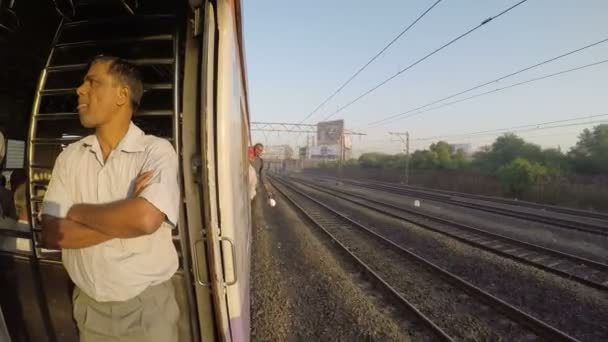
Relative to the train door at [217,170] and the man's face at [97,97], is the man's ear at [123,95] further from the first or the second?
the train door at [217,170]

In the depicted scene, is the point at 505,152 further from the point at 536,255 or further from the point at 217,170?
the point at 217,170

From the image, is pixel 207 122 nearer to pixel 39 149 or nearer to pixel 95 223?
pixel 95 223

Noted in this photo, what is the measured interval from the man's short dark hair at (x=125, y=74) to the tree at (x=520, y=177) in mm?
29227

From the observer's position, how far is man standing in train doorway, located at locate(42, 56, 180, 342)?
1611 millimetres

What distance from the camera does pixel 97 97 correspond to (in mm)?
1742

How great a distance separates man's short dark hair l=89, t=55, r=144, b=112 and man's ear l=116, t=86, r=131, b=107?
0.02 metres

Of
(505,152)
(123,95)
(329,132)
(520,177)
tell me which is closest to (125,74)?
(123,95)

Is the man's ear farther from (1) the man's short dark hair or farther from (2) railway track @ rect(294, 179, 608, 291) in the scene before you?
(2) railway track @ rect(294, 179, 608, 291)

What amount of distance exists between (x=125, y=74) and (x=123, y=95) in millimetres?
109

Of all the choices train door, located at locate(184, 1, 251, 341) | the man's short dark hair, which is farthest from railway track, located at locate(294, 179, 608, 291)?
the man's short dark hair

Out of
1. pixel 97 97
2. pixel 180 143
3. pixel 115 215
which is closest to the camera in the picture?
pixel 115 215

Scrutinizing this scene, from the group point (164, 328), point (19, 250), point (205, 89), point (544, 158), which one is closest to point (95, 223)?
point (164, 328)

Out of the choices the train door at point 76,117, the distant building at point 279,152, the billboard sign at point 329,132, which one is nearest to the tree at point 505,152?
the billboard sign at point 329,132

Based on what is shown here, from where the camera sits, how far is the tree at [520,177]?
85.3 feet
